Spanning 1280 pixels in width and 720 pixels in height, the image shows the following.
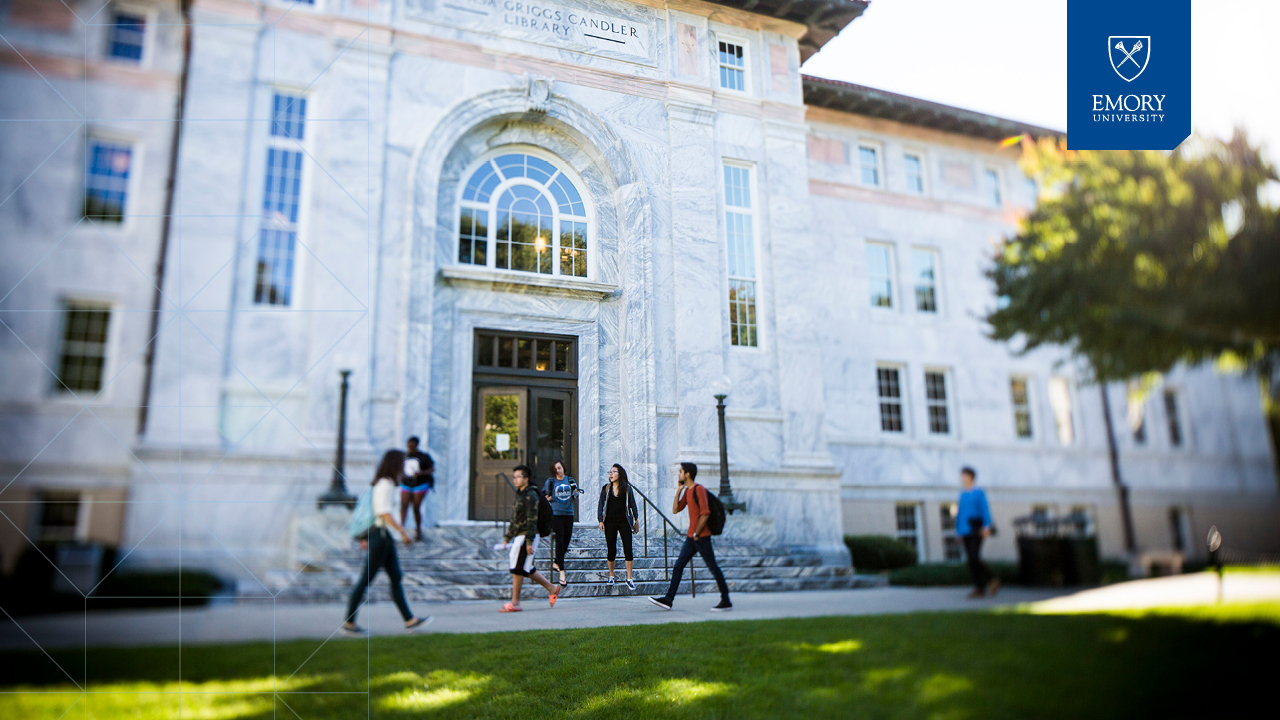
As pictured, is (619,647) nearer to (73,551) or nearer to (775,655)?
(775,655)

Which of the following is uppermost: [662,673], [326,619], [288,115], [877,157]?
[288,115]

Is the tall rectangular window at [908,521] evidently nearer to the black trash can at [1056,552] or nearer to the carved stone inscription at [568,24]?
the black trash can at [1056,552]

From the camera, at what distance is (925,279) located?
3791 mm

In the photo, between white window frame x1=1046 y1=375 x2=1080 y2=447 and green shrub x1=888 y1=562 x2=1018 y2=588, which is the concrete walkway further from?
white window frame x1=1046 y1=375 x2=1080 y2=447

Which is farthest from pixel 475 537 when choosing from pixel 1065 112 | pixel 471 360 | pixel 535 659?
pixel 1065 112

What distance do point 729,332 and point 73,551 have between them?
14.2 feet

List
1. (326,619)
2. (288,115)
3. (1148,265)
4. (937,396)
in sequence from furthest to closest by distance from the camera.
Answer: (288,115), (326,619), (937,396), (1148,265)

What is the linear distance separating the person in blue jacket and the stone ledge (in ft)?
8.01

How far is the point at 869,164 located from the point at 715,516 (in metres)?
2.67

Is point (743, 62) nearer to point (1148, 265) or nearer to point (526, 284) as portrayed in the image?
point (526, 284)

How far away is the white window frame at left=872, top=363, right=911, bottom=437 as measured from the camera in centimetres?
388

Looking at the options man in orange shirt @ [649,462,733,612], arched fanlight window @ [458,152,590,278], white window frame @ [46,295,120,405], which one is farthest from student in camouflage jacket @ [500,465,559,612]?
white window frame @ [46,295,120,405]

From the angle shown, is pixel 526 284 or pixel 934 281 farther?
pixel 526 284

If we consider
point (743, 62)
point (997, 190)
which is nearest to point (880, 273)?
point (997, 190)
